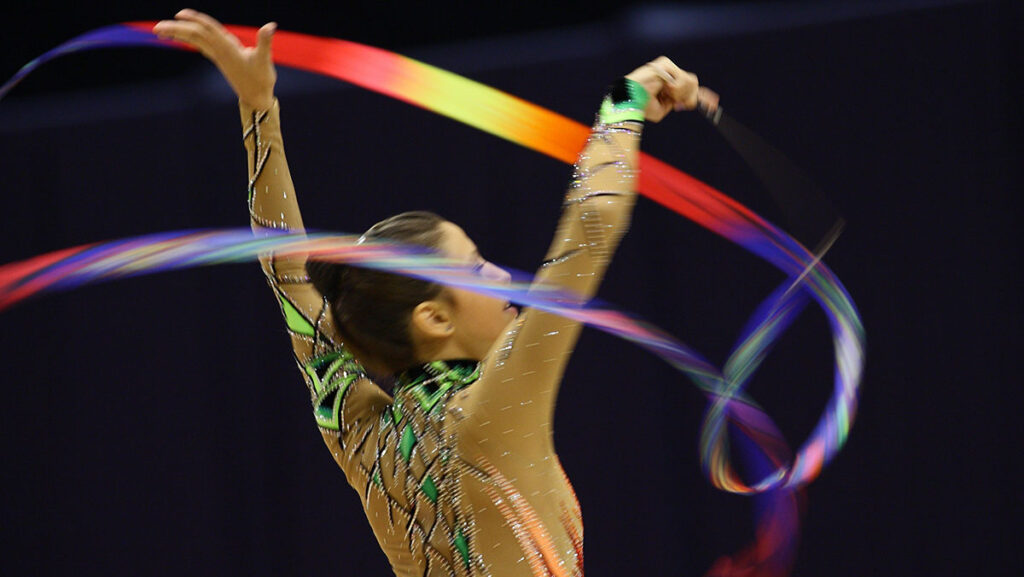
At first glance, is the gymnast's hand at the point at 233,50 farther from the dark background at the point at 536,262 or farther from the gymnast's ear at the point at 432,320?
the dark background at the point at 536,262

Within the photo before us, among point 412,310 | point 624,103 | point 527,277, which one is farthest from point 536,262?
point 624,103

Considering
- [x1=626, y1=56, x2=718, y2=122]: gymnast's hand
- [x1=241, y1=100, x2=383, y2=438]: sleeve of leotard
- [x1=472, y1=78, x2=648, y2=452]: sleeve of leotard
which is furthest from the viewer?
[x1=241, y1=100, x2=383, y2=438]: sleeve of leotard

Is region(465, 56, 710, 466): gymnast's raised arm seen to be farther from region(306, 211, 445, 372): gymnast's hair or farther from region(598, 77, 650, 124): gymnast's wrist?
region(306, 211, 445, 372): gymnast's hair

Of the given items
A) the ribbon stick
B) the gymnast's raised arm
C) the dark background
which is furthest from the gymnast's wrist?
the dark background

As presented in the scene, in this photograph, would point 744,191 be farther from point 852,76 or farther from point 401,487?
point 401,487

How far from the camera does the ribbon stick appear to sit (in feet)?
3.68

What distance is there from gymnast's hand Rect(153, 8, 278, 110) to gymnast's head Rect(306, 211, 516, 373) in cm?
21

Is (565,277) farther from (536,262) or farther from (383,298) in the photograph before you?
(536,262)

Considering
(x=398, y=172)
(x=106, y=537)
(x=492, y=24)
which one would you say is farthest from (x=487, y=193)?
(x=106, y=537)

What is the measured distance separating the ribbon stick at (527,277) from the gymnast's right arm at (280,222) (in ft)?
0.23

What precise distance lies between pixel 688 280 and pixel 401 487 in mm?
1667

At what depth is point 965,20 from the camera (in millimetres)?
2525

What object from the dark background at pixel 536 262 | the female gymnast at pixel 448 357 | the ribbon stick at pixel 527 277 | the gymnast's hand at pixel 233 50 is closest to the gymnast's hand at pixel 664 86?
the female gymnast at pixel 448 357

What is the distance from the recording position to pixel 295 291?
Answer: 1264 millimetres
